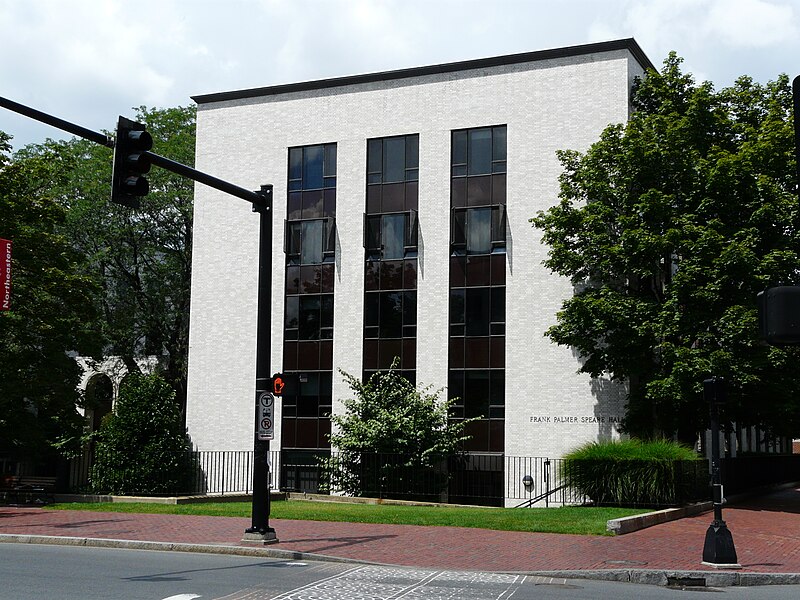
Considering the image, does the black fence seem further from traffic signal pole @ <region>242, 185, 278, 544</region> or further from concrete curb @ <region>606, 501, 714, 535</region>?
traffic signal pole @ <region>242, 185, 278, 544</region>

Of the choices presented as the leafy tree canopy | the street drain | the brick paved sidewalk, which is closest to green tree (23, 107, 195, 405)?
the leafy tree canopy

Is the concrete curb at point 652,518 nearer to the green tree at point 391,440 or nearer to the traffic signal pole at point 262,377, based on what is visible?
the traffic signal pole at point 262,377

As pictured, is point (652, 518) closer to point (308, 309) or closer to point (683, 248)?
point (683, 248)

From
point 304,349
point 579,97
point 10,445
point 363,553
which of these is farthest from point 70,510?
point 579,97

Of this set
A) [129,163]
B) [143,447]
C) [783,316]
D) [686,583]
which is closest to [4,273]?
[143,447]

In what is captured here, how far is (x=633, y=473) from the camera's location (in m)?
25.5

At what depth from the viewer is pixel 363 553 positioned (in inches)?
656

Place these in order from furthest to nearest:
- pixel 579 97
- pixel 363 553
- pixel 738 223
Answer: pixel 579 97 < pixel 738 223 < pixel 363 553

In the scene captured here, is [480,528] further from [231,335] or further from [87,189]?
[87,189]

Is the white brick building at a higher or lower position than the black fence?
higher

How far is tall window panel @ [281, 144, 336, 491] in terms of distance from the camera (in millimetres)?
38031

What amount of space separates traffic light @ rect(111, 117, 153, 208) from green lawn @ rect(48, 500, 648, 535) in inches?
458

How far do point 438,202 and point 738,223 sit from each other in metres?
12.0

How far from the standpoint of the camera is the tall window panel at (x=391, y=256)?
122ft
